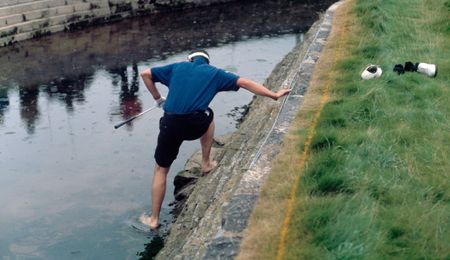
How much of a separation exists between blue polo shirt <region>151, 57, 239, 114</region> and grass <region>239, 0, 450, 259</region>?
2.84 feet

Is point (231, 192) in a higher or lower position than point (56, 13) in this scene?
A: higher

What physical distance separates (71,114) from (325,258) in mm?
8371

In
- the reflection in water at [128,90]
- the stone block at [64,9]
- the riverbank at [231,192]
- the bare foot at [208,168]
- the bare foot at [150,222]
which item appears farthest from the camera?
the stone block at [64,9]

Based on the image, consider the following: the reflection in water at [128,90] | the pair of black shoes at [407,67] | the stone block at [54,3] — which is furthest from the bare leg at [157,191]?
the stone block at [54,3]

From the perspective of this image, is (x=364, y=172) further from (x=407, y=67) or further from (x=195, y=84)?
(x=407, y=67)

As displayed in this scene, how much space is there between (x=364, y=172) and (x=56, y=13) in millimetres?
14047

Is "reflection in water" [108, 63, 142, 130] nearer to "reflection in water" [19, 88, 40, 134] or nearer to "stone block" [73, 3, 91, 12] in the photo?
"reflection in water" [19, 88, 40, 134]

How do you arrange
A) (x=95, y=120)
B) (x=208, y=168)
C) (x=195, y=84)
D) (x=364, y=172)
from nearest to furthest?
(x=364, y=172) < (x=195, y=84) < (x=208, y=168) < (x=95, y=120)

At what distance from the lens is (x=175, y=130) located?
6.46 metres

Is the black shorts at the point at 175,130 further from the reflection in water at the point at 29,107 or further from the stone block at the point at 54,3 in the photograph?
the stone block at the point at 54,3

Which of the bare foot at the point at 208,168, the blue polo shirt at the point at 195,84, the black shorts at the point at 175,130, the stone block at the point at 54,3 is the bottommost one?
the stone block at the point at 54,3

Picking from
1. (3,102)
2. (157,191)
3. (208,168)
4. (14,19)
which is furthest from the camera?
(14,19)

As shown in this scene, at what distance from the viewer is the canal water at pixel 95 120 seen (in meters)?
7.43

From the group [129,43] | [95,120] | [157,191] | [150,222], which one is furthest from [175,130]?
[129,43]
